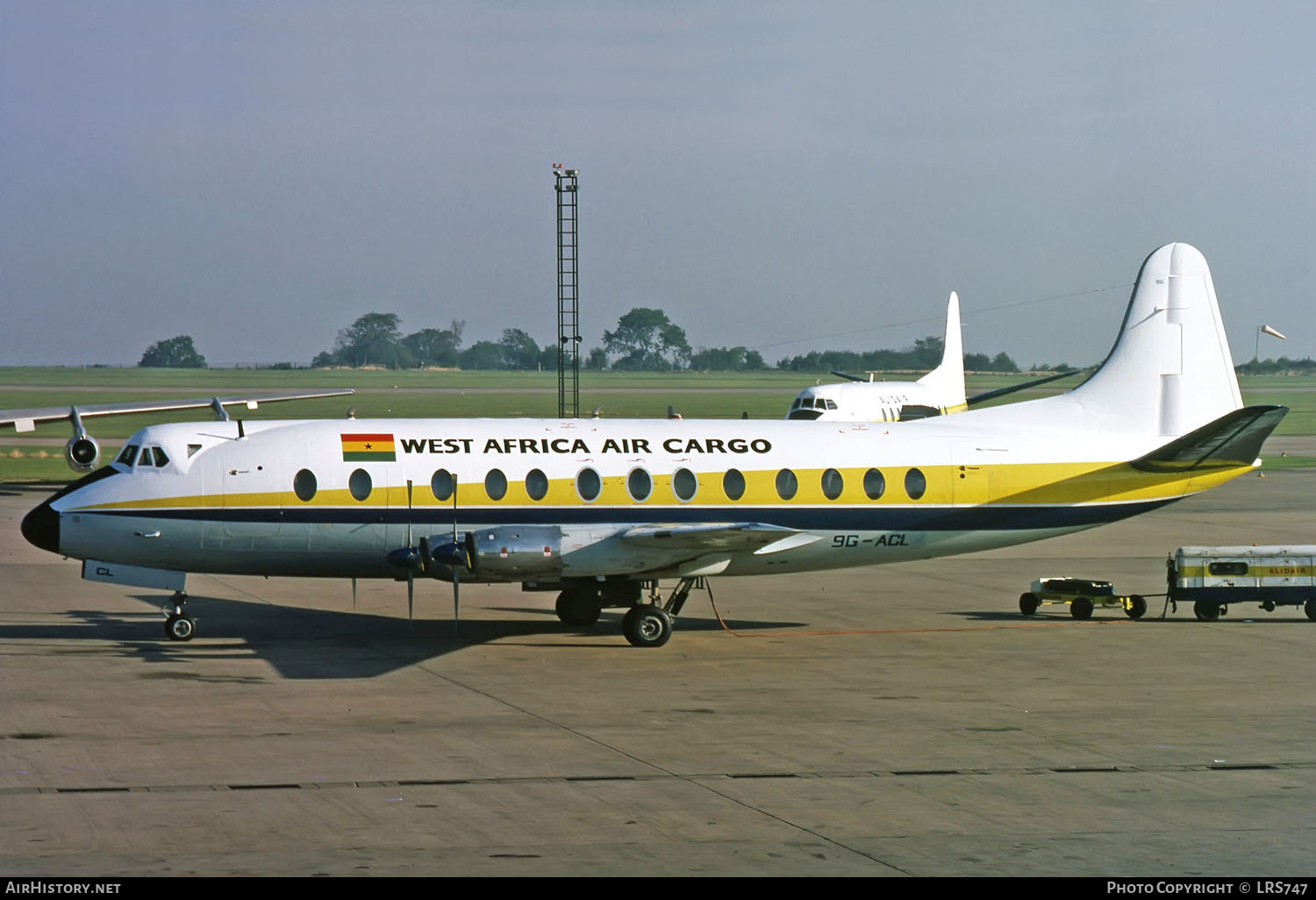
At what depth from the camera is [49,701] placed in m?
19.3

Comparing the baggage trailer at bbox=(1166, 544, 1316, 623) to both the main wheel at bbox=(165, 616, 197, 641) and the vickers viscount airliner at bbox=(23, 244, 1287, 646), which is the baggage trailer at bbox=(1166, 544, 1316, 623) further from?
the main wheel at bbox=(165, 616, 197, 641)

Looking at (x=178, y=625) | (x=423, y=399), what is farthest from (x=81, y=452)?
(x=423, y=399)

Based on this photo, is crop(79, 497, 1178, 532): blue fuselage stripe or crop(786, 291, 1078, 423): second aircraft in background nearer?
crop(79, 497, 1178, 532): blue fuselage stripe

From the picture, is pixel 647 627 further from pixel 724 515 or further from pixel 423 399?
pixel 423 399

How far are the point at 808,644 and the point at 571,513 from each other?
4.50 m

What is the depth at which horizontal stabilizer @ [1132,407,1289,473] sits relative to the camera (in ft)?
84.5

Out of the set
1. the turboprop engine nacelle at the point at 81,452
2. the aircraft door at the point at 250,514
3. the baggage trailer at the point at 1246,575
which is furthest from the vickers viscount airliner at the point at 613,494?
the turboprop engine nacelle at the point at 81,452

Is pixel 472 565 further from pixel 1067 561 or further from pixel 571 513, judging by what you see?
pixel 1067 561

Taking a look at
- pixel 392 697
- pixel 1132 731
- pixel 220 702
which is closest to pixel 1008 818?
pixel 1132 731

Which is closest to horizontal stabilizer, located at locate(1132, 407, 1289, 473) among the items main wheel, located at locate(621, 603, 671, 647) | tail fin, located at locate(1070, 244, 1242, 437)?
tail fin, located at locate(1070, 244, 1242, 437)

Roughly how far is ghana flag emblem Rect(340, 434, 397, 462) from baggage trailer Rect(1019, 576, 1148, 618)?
1209 centimetres

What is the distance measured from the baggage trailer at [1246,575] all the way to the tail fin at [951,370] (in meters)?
38.4

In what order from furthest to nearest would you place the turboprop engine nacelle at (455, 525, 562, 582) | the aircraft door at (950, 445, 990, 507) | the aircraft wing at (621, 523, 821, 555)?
the aircraft door at (950, 445, 990, 507) < the aircraft wing at (621, 523, 821, 555) < the turboprop engine nacelle at (455, 525, 562, 582)

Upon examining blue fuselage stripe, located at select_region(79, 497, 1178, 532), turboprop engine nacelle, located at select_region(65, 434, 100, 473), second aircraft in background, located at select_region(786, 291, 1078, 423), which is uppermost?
second aircraft in background, located at select_region(786, 291, 1078, 423)
